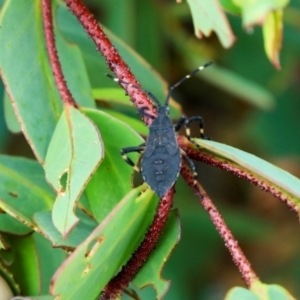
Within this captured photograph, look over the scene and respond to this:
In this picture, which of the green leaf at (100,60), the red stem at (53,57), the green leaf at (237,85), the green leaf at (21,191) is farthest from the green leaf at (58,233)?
the green leaf at (237,85)

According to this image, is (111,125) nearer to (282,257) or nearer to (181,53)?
(181,53)

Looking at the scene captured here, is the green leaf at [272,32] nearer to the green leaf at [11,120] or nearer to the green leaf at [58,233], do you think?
the green leaf at [58,233]

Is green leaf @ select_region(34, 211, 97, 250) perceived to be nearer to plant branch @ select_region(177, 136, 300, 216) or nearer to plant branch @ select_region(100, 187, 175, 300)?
plant branch @ select_region(100, 187, 175, 300)

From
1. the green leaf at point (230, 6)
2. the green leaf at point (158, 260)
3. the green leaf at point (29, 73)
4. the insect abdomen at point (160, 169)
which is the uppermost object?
the green leaf at point (230, 6)

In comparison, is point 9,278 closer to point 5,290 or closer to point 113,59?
point 5,290

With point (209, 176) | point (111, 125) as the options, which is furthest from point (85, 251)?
point (209, 176)
